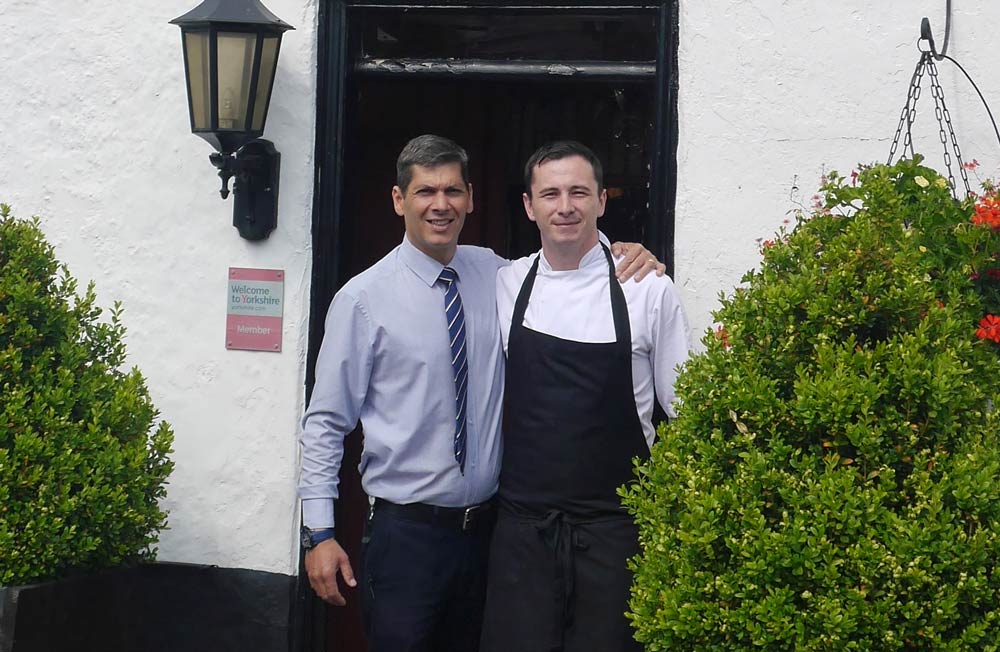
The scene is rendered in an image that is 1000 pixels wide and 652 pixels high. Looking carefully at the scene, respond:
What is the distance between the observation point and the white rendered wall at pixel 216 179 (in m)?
4.15

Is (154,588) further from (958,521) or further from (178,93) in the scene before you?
(958,521)

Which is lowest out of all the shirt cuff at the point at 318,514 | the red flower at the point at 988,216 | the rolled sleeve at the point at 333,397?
the shirt cuff at the point at 318,514

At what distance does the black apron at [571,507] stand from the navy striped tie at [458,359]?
0.64 ft

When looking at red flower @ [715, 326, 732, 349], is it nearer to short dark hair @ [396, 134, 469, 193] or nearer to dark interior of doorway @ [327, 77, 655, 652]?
short dark hair @ [396, 134, 469, 193]

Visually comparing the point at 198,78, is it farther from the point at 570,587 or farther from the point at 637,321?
the point at 570,587

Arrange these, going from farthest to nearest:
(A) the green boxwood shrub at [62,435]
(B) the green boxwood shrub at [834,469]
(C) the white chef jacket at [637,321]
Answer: (A) the green boxwood shrub at [62,435]
(C) the white chef jacket at [637,321]
(B) the green boxwood shrub at [834,469]

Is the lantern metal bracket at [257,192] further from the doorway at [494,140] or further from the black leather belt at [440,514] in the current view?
the black leather belt at [440,514]

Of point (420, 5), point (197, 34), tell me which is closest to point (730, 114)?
point (420, 5)

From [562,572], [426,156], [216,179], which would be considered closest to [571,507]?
[562,572]

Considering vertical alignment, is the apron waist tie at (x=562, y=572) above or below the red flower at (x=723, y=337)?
below

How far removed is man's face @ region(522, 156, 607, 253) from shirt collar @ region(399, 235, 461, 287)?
37cm

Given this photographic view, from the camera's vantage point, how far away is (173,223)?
461cm

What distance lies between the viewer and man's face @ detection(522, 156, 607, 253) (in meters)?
3.45

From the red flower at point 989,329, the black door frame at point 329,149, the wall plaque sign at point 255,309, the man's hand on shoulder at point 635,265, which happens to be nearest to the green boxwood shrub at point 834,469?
the red flower at point 989,329
